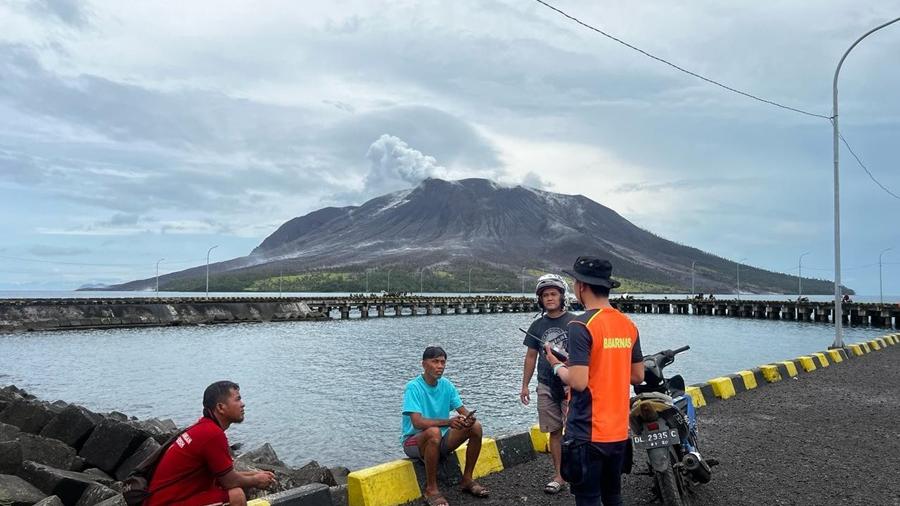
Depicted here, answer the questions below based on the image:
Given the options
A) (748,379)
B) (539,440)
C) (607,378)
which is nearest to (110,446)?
(539,440)

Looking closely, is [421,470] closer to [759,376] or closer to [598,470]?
[598,470]

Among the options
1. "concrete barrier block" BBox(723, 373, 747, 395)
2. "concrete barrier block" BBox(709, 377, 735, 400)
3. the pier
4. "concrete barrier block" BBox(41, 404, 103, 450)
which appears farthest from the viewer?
the pier

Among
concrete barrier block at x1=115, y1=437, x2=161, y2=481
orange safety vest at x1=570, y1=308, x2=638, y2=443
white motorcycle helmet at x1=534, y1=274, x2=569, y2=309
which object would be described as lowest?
concrete barrier block at x1=115, y1=437, x2=161, y2=481

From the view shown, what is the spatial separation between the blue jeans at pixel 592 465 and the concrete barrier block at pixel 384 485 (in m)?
2.27

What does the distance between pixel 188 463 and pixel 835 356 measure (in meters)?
18.2

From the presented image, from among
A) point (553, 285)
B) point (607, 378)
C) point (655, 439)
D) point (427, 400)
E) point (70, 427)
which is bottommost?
point (70, 427)

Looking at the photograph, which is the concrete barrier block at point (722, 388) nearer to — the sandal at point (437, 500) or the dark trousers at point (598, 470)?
the sandal at point (437, 500)

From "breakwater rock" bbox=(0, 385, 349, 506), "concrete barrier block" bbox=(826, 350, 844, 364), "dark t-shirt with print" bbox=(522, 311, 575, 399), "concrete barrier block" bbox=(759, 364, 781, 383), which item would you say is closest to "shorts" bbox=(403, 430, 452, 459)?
"breakwater rock" bbox=(0, 385, 349, 506)

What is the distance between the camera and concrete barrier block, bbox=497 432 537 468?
715 cm

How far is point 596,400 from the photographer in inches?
154

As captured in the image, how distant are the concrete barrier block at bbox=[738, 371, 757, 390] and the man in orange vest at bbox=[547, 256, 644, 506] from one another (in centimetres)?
972

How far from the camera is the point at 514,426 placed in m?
15.9

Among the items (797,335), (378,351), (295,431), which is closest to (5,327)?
(378,351)

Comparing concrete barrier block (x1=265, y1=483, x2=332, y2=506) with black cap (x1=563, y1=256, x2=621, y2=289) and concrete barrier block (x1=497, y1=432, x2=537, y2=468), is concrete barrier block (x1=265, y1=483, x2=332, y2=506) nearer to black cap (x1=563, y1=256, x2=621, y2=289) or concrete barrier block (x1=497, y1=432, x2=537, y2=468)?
concrete barrier block (x1=497, y1=432, x2=537, y2=468)
